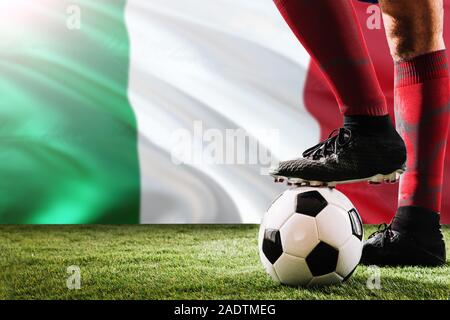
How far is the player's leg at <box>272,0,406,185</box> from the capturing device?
55.4 inches

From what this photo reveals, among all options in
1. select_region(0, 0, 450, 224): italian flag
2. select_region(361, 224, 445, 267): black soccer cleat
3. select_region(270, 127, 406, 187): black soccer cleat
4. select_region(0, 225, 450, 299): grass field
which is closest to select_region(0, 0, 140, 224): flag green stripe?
select_region(0, 0, 450, 224): italian flag

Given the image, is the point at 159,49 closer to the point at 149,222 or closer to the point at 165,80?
the point at 165,80

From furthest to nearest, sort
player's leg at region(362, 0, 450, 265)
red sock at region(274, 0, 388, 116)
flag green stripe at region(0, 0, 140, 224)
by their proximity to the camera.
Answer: flag green stripe at region(0, 0, 140, 224) → player's leg at region(362, 0, 450, 265) → red sock at region(274, 0, 388, 116)

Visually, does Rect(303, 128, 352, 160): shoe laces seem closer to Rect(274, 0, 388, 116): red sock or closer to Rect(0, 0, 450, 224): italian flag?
Rect(274, 0, 388, 116): red sock

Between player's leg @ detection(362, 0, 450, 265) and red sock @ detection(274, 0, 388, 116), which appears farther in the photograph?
player's leg @ detection(362, 0, 450, 265)

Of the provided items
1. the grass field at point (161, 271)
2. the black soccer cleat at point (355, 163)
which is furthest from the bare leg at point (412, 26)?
the grass field at point (161, 271)

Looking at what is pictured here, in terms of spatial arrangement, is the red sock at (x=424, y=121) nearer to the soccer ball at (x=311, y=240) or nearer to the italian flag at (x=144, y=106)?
the soccer ball at (x=311, y=240)

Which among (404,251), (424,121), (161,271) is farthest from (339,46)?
(161,271)

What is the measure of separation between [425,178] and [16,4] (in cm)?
243

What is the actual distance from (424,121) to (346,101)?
0.39 m

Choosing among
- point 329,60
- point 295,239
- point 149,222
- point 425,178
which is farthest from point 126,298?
point 149,222

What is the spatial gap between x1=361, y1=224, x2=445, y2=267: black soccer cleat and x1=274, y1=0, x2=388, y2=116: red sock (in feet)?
1.55

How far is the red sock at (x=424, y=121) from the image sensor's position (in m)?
1.72

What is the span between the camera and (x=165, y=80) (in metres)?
3.12
